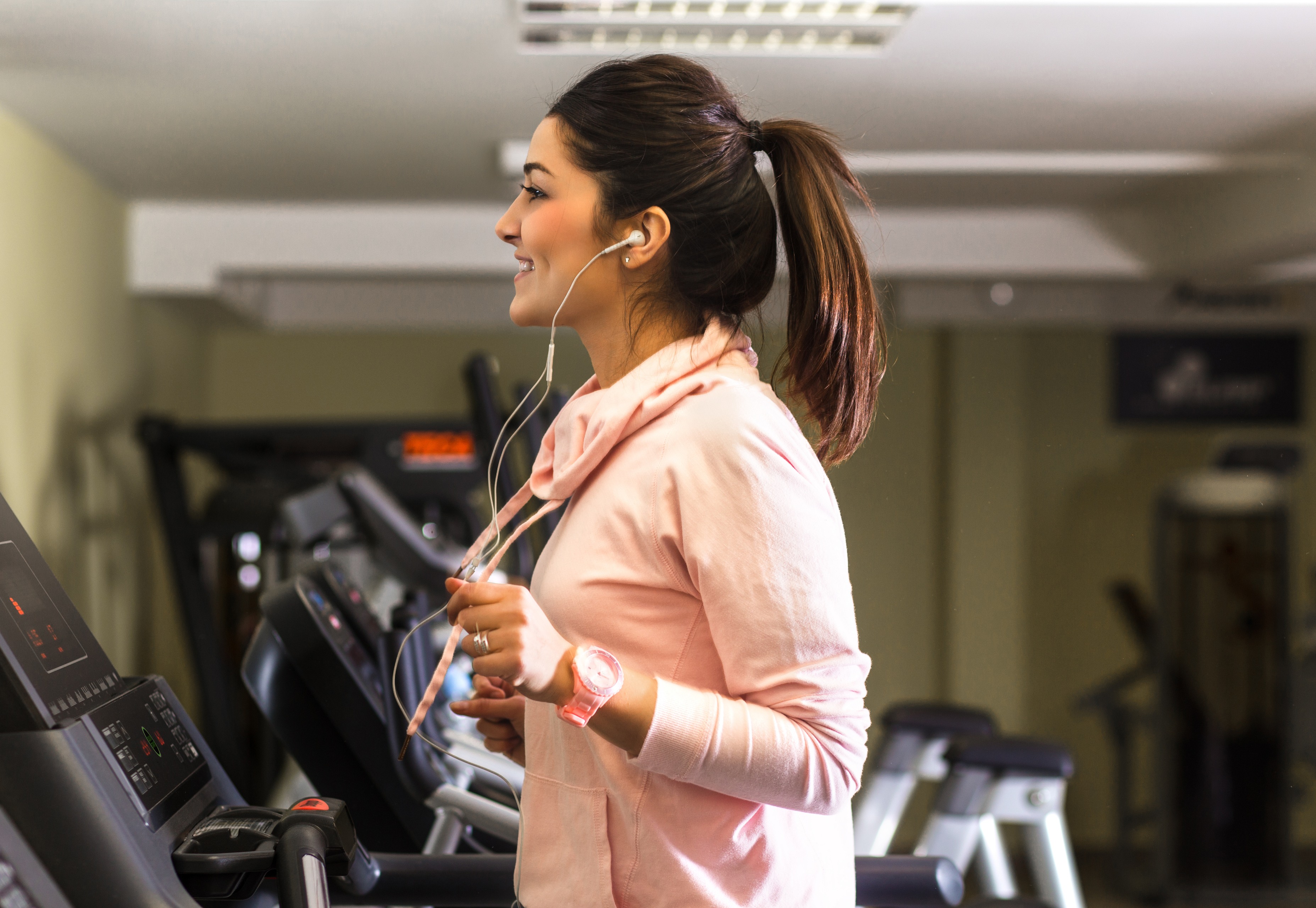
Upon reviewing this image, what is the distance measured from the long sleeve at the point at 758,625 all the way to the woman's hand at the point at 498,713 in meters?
0.30

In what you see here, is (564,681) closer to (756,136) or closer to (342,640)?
(756,136)

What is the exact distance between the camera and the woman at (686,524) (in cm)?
81

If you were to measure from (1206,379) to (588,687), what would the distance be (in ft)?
17.2

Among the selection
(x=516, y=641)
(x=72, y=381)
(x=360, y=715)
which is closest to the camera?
(x=516, y=641)

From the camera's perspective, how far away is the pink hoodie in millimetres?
814

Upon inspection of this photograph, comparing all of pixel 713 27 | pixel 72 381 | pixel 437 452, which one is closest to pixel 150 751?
pixel 713 27

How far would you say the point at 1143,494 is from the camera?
5.34m

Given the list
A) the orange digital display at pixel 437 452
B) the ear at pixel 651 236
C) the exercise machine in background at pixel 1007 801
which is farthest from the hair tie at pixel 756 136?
the orange digital display at pixel 437 452

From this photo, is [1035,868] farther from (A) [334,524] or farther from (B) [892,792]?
(A) [334,524]

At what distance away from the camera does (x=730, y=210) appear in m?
0.97

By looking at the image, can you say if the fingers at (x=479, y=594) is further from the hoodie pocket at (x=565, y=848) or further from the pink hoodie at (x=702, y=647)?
the hoodie pocket at (x=565, y=848)

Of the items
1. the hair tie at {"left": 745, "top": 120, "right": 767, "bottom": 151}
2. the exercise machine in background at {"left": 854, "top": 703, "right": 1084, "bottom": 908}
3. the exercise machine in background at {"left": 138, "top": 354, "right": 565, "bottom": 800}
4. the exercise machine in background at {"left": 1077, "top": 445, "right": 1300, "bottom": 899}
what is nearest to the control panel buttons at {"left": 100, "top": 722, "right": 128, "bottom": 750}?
the hair tie at {"left": 745, "top": 120, "right": 767, "bottom": 151}

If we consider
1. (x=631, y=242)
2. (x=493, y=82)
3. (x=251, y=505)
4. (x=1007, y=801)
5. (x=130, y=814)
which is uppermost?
(x=493, y=82)

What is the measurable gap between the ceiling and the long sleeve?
1.62 m
